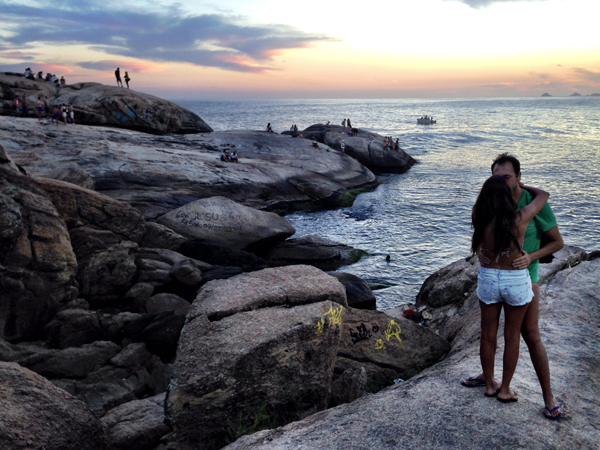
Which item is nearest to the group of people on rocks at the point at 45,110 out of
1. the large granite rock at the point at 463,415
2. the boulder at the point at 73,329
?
the boulder at the point at 73,329

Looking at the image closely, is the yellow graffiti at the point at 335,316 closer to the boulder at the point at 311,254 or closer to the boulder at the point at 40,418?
the boulder at the point at 40,418

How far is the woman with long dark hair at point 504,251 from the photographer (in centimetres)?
383

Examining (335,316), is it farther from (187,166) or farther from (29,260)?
(187,166)

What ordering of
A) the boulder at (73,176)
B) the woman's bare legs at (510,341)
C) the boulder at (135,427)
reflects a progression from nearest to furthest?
the woman's bare legs at (510,341) < the boulder at (135,427) < the boulder at (73,176)

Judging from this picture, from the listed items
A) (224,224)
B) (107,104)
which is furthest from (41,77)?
(224,224)

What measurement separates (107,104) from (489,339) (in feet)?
112

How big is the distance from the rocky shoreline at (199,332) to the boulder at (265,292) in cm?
3

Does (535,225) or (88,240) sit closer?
(535,225)

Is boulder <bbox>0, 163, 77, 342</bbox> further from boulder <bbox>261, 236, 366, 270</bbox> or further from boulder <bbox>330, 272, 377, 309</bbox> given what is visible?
boulder <bbox>261, 236, 366, 270</bbox>

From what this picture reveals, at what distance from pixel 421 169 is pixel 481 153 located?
684 inches

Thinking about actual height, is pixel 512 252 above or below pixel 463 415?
above

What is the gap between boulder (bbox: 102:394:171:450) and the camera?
5863mm

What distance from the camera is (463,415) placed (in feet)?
13.4

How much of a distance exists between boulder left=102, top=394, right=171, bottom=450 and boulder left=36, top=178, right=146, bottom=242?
7.02 m
